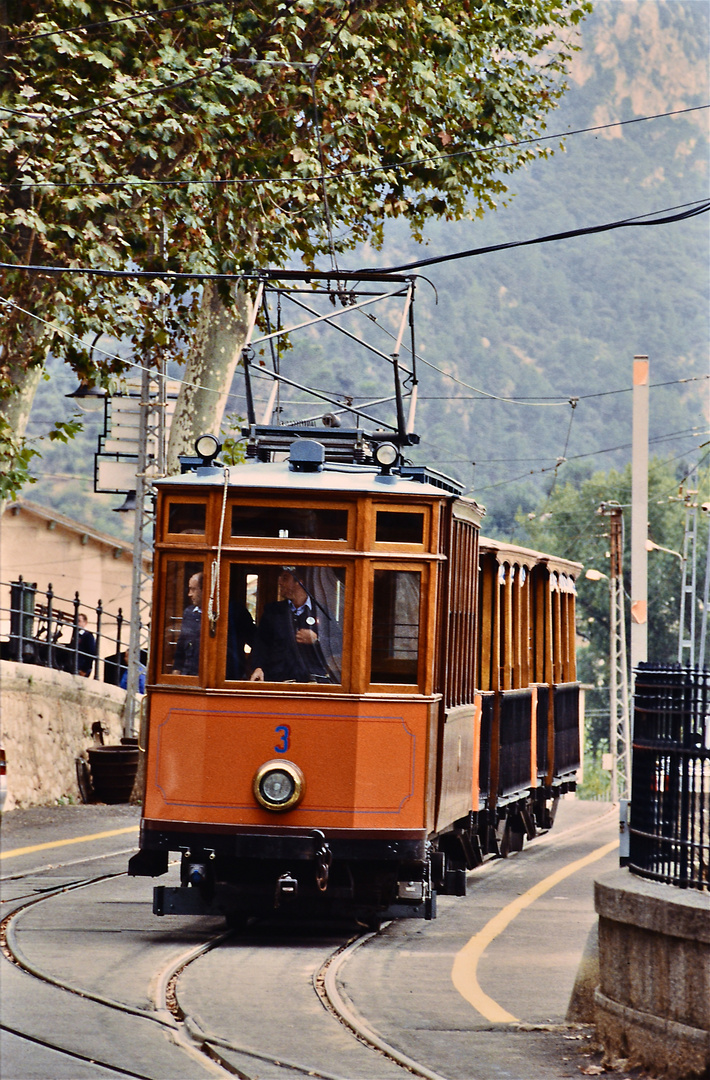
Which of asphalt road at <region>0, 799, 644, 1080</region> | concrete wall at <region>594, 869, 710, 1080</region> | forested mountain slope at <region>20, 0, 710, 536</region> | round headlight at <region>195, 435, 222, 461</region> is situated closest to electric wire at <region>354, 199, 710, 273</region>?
round headlight at <region>195, 435, 222, 461</region>

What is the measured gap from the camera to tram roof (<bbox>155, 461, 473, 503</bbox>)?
33.7 ft

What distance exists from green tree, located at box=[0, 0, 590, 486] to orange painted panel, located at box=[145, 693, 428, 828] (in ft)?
21.5

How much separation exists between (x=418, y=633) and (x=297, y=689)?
0.90m

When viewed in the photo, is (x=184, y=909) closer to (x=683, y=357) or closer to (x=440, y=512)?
(x=440, y=512)

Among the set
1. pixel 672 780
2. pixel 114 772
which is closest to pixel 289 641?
pixel 672 780

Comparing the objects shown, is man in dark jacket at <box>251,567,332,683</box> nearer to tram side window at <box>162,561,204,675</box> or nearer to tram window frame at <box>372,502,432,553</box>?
tram side window at <box>162,561,204,675</box>

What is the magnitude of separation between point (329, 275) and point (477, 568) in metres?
2.64

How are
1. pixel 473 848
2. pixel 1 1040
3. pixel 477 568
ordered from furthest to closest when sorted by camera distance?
pixel 473 848
pixel 477 568
pixel 1 1040

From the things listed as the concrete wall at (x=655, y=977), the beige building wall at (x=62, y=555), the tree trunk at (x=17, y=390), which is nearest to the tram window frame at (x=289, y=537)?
the concrete wall at (x=655, y=977)

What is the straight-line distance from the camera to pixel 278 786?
1010 cm

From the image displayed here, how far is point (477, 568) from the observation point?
41.8 feet

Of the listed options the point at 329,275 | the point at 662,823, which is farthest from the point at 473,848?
the point at 662,823

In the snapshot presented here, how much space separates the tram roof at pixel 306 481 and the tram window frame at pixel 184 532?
93mm

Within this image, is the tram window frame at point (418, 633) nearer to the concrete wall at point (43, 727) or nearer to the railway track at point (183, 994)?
the railway track at point (183, 994)
